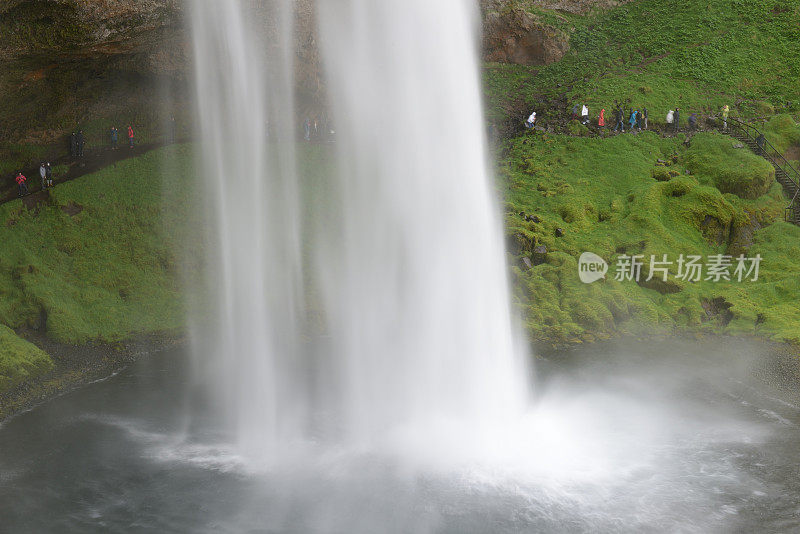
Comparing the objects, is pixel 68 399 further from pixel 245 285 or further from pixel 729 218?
pixel 729 218

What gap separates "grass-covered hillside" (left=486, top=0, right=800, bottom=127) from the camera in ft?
156

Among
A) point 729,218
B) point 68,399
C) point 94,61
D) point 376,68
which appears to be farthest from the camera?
point 729,218

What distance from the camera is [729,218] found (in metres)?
36.8

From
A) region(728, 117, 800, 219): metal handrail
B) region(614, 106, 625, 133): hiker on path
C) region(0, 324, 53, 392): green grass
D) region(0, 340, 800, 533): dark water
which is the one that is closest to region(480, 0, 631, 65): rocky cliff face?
region(614, 106, 625, 133): hiker on path

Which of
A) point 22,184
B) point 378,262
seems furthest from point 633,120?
point 22,184

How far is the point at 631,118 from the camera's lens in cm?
4506

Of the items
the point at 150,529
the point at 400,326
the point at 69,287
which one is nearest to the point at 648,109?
the point at 400,326

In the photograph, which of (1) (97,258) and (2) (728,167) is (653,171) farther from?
(1) (97,258)

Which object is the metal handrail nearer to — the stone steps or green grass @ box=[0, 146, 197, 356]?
the stone steps

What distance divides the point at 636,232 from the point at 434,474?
23015mm

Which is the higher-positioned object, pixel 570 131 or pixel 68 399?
pixel 570 131

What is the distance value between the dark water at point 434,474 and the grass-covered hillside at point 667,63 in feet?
94.9

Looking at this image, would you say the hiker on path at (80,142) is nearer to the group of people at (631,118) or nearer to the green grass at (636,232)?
the green grass at (636,232)

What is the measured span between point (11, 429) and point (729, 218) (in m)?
34.8
